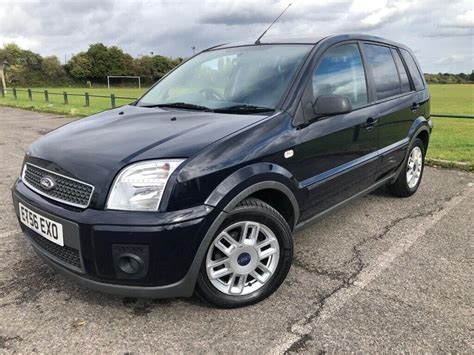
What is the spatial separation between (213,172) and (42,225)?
111 cm

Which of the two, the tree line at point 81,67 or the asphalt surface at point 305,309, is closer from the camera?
the asphalt surface at point 305,309

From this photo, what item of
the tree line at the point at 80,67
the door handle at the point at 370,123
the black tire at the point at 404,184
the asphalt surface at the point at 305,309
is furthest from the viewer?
the tree line at the point at 80,67

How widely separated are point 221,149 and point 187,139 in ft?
0.72

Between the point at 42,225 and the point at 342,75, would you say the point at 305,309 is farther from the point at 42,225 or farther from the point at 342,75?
the point at 342,75

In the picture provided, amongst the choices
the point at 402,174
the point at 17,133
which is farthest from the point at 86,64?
the point at 402,174

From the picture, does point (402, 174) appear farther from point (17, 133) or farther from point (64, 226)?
point (17, 133)

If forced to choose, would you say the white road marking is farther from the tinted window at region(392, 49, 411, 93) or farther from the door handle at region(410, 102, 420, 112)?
the tinted window at region(392, 49, 411, 93)

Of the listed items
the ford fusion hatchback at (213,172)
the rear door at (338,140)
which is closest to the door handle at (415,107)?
the ford fusion hatchback at (213,172)

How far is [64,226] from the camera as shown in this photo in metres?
2.36

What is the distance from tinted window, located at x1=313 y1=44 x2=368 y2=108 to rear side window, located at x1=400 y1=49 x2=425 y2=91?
129 cm

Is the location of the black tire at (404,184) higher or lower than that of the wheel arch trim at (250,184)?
lower

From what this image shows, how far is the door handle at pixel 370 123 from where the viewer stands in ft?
12.0

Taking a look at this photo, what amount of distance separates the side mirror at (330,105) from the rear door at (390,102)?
3.38ft

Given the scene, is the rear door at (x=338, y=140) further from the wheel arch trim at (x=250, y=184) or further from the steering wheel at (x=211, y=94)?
the steering wheel at (x=211, y=94)
